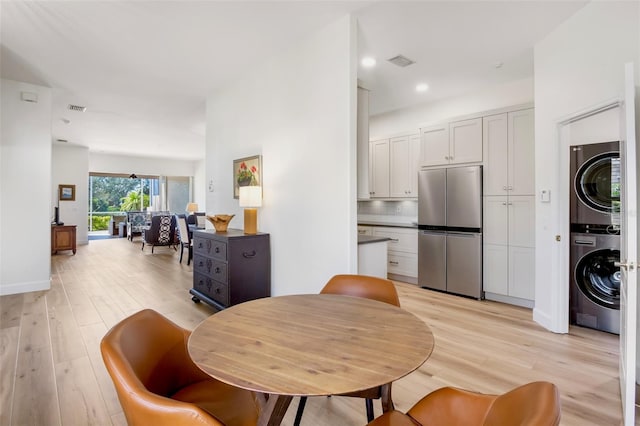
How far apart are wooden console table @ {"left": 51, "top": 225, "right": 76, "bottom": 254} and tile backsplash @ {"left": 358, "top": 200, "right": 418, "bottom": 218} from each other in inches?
257

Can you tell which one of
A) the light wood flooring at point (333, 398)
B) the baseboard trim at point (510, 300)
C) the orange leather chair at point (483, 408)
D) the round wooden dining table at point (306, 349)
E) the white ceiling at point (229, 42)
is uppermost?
the white ceiling at point (229, 42)

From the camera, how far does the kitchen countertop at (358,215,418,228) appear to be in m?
5.05

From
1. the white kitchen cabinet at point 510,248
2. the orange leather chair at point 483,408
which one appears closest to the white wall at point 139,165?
the white kitchen cabinet at point 510,248

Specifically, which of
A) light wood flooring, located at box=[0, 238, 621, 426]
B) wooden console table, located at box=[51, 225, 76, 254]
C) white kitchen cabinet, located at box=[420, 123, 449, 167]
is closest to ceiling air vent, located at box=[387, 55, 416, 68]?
white kitchen cabinet, located at box=[420, 123, 449, 167]

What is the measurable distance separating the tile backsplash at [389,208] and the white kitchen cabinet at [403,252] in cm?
46

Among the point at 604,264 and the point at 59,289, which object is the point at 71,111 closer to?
the point at 59,289

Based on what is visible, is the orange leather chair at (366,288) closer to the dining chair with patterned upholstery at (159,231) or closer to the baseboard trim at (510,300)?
the baseboard trim at (510,300)

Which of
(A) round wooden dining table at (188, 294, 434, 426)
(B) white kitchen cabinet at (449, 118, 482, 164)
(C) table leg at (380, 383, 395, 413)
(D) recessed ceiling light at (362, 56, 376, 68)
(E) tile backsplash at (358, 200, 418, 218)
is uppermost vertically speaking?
(D) recessed ceiling light at (362, 56, 376, 68)

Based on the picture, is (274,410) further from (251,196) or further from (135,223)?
(135,223)

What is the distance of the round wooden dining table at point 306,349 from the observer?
0.88m

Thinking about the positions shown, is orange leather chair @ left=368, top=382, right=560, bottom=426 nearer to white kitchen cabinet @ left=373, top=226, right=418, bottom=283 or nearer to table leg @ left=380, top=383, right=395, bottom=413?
table leg @ left=380, top=383, right=395, bottom=413

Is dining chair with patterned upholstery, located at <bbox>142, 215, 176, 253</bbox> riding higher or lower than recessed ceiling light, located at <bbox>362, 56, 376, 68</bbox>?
lower

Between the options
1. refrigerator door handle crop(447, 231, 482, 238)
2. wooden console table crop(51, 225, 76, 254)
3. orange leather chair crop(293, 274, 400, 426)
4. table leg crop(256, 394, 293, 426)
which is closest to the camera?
table leg crop(256, 394, 293, 426)

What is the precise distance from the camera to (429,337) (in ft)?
3.82
